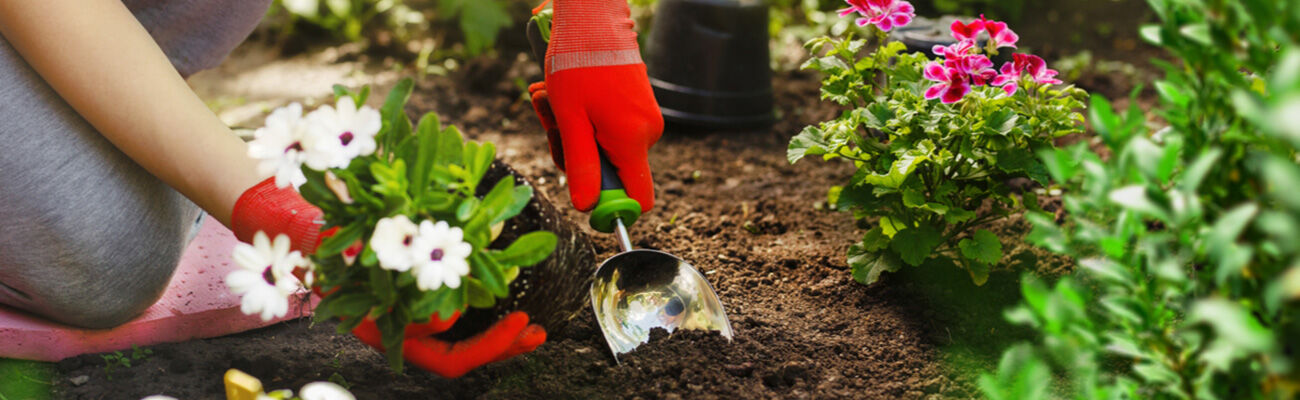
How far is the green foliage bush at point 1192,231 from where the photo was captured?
0.66 metres

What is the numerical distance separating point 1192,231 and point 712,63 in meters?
1.62

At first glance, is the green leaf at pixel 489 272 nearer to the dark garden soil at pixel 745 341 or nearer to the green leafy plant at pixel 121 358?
the dark garden soil at pixel 745 341

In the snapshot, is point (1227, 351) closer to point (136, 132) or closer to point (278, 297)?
point (278, 297)

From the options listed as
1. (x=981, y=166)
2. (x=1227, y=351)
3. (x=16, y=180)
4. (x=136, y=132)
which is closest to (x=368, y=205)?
(x=136, y=132)

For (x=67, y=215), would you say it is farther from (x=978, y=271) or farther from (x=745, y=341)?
(x=978, y=271)

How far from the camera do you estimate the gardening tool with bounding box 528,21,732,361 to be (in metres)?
1.39

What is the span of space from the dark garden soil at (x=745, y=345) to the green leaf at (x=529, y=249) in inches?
12.5

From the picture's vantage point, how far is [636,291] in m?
1.45

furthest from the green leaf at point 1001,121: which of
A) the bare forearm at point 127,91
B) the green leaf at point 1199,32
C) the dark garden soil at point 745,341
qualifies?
the bare forearm at point 127,91

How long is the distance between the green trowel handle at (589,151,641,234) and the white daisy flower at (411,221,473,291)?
0.47 meters

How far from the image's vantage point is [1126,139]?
78 centimetres

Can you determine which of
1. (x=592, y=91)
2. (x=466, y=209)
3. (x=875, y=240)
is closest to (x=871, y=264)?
(x=875, y=240)

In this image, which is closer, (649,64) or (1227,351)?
(1227,351)

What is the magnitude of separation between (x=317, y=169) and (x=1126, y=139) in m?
0.82
